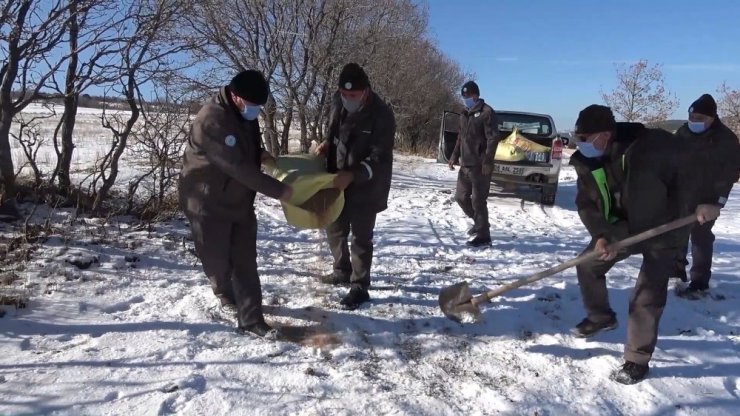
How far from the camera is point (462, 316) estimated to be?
155 inches

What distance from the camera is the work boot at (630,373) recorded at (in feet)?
10.4

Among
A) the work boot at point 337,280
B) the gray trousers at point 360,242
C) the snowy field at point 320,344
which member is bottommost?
the snowy field at point 320,344

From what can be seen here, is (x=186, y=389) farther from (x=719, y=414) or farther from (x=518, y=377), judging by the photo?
(x=719, y=414)

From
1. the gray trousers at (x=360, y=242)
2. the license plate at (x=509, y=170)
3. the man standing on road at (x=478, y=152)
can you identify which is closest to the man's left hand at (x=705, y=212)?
the gray trousers at (x=360, y=242)

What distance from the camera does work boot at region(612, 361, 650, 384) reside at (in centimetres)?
318

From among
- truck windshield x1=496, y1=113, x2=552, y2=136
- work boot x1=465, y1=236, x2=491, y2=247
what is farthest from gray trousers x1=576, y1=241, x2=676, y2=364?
truck windshield x1=496, y1=113, x2=552, y2=136

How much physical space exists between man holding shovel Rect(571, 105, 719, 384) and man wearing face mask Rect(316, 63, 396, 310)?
4.64 ft

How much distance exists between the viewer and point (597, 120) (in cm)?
307

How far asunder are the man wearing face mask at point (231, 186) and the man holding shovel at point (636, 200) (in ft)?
6.17

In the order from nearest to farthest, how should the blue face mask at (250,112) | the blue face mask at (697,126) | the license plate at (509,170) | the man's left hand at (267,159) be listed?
the blue face mask at (250,112)
the man's left hand at (267,159)
the blue face mask at (697,126)
the license plate at (509,170)

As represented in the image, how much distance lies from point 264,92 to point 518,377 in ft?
7.69

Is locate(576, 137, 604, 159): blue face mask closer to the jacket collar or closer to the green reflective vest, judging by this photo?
the green reflective vest

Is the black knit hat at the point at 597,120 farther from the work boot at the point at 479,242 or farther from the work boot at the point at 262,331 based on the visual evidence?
the work boot at the point at 479,242

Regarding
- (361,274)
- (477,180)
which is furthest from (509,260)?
A: (361,274)
